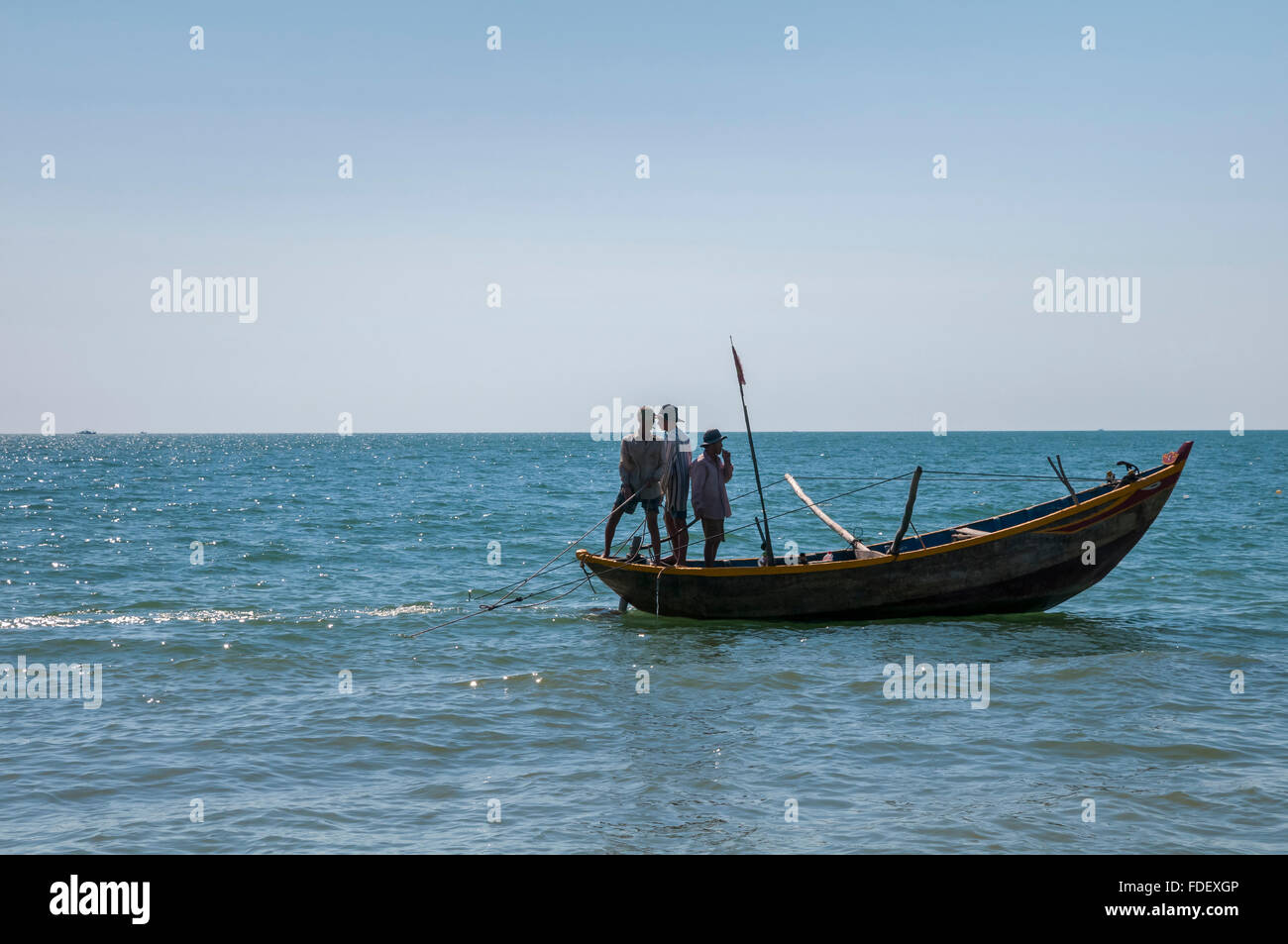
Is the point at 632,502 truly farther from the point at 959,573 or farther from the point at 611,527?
the point at 959,573

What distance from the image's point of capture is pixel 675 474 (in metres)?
14.8

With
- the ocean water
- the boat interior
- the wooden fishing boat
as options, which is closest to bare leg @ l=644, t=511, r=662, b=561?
the boat interior

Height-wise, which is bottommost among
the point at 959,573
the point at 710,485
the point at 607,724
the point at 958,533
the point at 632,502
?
the point at 607,724

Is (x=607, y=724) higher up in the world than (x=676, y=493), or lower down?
lower down

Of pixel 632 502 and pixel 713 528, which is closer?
pixel 713 528

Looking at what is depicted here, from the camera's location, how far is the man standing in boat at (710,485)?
14508 millimetres

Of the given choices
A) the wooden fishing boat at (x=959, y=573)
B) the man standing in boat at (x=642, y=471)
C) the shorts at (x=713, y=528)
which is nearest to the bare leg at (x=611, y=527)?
the man standing in boat at (x=642, y=471)

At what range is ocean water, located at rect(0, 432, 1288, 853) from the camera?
693cm

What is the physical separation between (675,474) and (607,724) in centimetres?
579

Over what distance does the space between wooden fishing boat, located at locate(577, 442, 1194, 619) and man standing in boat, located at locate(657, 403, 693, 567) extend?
0.64 metres

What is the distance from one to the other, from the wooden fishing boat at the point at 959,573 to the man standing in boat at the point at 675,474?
Result: 64cm

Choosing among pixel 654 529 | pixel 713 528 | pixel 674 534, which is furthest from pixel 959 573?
pixel 654 529

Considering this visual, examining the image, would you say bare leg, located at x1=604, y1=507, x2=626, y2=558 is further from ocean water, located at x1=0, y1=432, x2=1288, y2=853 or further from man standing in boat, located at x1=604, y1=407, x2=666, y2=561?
ocean water, located at x1=0, y1=432, x2=1288, y2=853
